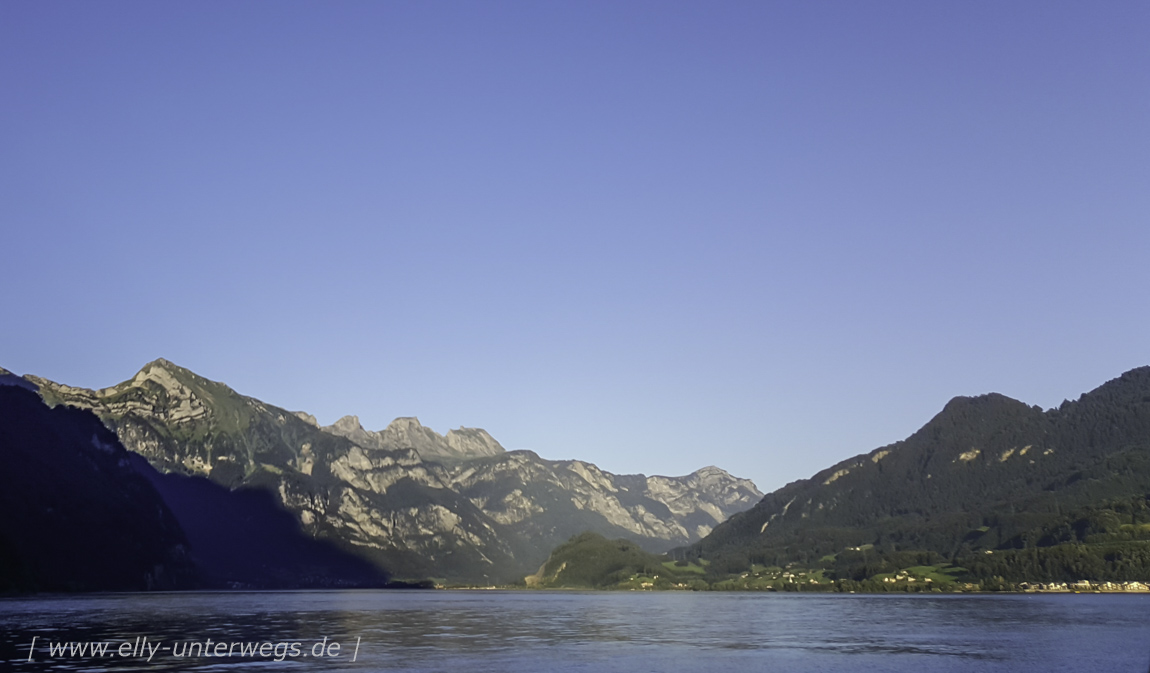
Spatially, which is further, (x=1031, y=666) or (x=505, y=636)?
(x=505, y=636)

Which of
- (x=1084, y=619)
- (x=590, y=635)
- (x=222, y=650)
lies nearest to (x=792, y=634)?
(x=590, y=635)

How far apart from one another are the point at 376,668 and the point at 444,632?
66713 mm

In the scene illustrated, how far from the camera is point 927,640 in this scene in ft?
454

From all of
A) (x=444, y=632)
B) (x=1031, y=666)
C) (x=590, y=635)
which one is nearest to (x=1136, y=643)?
(x=1031, y=666)

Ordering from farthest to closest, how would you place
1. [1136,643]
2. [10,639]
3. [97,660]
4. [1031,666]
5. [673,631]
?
[673,631] < [1136,643] < [10,639] < [1031,666] < [97,660]

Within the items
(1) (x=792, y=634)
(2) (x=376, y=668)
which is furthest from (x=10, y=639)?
(1) (x=792, y=634)

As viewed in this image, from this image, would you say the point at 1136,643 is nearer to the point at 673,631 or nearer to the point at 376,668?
the point at 673,631

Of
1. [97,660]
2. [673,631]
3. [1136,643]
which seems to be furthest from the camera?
[673,631]

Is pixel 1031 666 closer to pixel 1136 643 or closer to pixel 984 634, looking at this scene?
pixel 1136 643

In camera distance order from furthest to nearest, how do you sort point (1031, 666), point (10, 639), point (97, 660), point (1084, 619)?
point (1084, 619)
point (10, 639)
point (1031, 666)
point (97, 660)

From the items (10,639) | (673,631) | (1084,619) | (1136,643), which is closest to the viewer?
(10,639)

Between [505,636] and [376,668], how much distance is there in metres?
58.1

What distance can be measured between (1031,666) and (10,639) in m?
121

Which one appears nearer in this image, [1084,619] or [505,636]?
[505,636]
